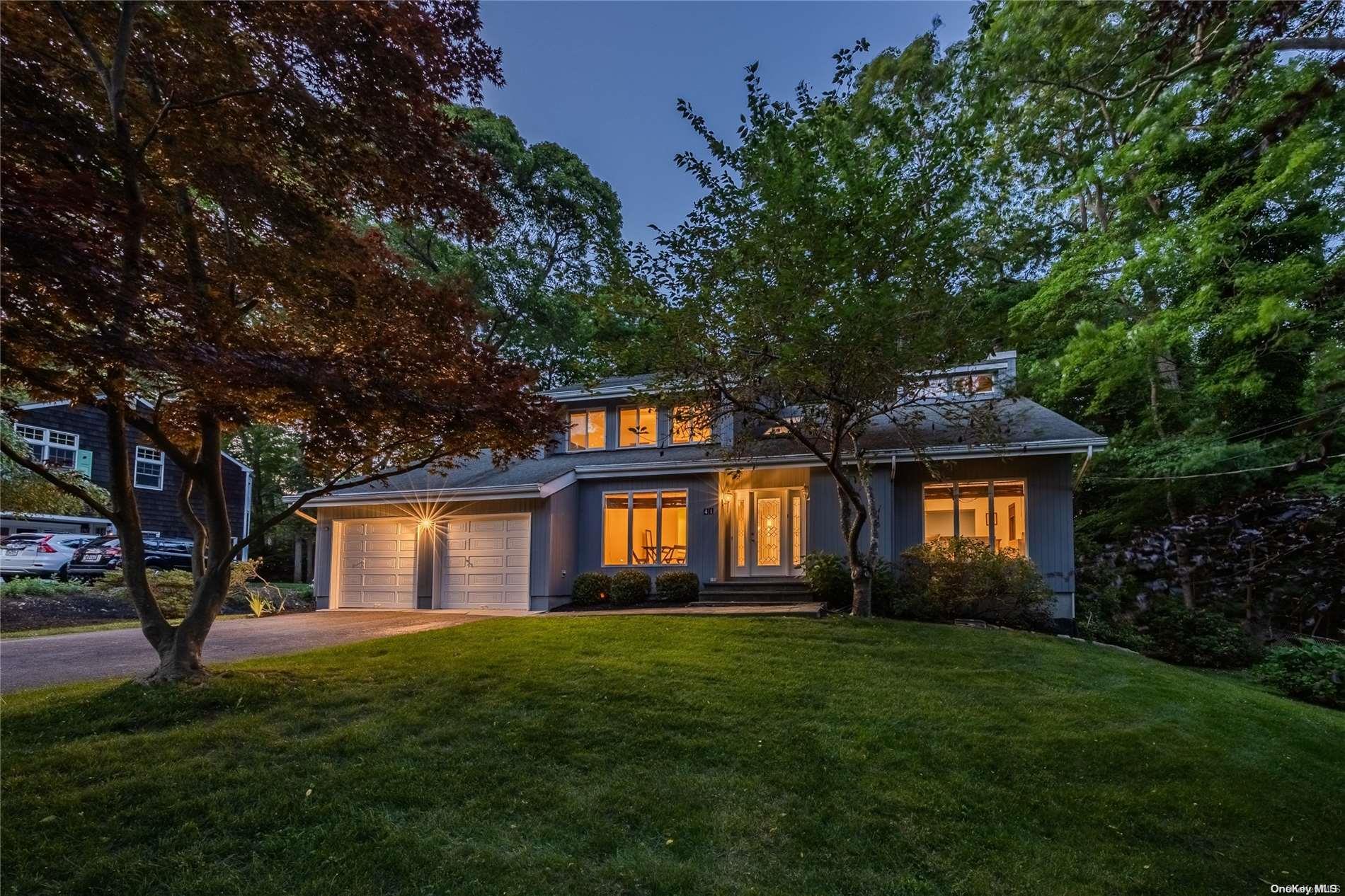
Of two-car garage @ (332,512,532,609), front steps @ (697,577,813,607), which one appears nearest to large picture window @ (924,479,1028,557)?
front steps @ (697,577,813,607)

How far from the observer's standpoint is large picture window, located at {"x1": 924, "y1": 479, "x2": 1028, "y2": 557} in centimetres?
1133

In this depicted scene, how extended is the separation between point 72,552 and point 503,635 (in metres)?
16.3

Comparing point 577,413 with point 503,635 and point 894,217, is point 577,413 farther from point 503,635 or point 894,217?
point 894,217

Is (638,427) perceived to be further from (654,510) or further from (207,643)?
(207,643)

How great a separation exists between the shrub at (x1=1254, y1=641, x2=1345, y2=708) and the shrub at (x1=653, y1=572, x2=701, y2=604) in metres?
8.86

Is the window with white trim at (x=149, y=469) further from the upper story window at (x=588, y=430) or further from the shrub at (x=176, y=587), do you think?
→ the upper story window at (x=588, y=430)

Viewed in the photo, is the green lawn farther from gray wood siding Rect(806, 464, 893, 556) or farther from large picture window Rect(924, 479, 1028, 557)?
gray wood siding Rect(806, 464, 893, 556)

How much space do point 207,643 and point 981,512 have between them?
12.5m

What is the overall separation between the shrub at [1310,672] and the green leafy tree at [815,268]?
6.24 meters

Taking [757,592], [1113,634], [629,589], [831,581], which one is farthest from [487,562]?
[1113,634]

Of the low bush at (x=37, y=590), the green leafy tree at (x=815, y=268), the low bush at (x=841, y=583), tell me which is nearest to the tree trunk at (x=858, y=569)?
the green leafy tree at (x=815, y=268)

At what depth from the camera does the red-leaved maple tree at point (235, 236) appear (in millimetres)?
4094

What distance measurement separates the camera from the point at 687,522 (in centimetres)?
1340

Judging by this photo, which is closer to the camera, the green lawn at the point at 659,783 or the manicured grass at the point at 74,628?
the green lawn at the point at 659,783
